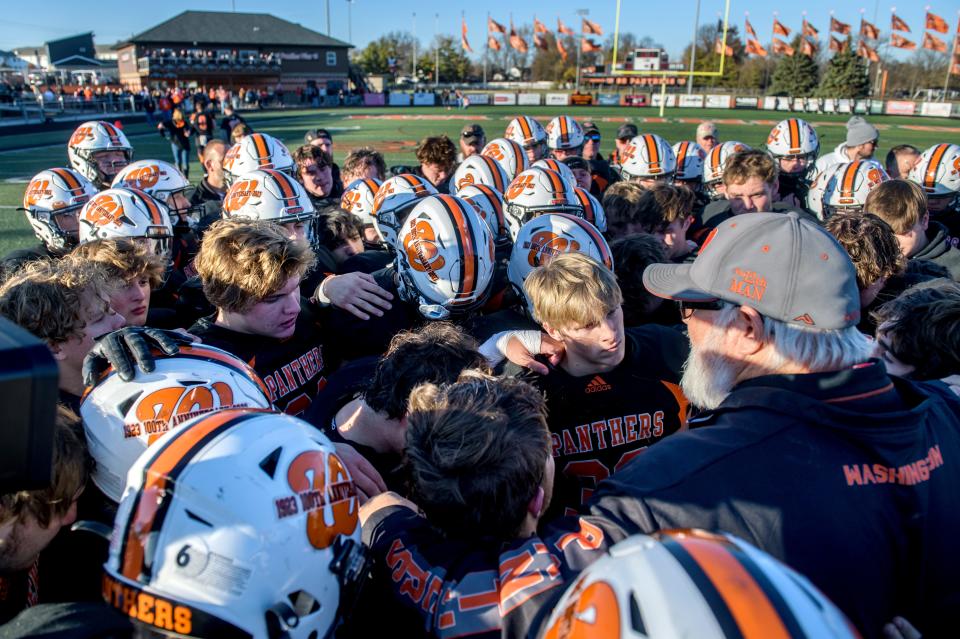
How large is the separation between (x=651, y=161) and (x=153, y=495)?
27.0 feet

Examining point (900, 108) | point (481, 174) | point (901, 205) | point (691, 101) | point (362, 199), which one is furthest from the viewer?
point (691, 101)

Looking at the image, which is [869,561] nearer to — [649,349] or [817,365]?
[817,365]

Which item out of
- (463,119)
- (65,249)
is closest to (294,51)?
(463,119)

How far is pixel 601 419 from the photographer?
9.71 feet

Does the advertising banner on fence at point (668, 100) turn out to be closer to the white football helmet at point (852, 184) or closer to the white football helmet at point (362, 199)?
the white football helmet at point (852, 184)

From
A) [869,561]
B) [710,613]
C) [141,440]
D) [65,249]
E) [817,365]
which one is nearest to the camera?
[710,613]

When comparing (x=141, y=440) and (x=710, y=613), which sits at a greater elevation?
(x=710, y=613)

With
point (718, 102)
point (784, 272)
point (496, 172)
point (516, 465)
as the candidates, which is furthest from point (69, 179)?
point (718, 102)

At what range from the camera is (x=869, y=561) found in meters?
1.68

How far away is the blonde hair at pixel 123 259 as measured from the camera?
12.8 feet

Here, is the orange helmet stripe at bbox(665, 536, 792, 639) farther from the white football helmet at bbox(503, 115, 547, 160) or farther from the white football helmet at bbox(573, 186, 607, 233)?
the white football helmet at bbox(503, 115, 547, 160)

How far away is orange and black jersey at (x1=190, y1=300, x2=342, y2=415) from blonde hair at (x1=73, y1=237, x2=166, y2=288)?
0.64 meters

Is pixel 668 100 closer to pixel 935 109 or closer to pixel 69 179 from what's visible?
pixel 935 109

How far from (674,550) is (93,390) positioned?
2.09 m
